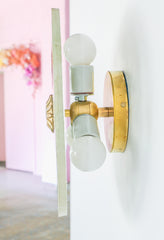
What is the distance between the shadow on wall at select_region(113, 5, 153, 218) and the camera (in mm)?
276

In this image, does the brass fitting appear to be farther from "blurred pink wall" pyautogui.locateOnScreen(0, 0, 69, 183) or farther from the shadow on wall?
"blurred pink wall" pyautogui.locateOnScreen(0, 0, 69, 183)

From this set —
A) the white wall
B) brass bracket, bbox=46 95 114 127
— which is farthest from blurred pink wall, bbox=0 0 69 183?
brass bracket, bbox=46 95 114 127

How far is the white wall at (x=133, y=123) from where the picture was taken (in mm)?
255

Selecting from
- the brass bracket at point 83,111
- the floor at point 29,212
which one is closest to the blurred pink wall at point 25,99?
the floor at point 29,212

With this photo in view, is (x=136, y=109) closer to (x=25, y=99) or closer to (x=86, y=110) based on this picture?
(x=86, y=110)

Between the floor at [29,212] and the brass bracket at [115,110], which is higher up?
the brass bracket at [115,110]

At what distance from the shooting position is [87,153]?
0.92ft

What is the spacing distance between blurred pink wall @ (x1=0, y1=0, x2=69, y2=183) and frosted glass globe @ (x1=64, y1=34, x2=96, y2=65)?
3.22 m

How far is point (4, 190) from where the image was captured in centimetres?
330

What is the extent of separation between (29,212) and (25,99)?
6.60 feet

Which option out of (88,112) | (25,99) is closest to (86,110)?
(88,112)

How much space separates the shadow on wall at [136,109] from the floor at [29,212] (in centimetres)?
184

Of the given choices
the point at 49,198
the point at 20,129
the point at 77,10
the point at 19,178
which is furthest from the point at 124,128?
the point at 20,129

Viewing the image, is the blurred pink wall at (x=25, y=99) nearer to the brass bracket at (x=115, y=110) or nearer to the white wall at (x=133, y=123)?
the white wall at (x=133, y=123)
